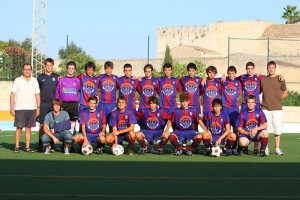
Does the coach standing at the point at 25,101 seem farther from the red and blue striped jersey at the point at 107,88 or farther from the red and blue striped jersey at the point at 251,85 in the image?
the red and blue striped jersey at the point at 251,85

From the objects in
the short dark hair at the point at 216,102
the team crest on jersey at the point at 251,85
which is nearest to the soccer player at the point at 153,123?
the short dark hair at the point at 216,102

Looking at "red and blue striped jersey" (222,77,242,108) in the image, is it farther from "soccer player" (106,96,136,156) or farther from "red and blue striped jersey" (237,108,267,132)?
"soccer player" (106,96,136,156)

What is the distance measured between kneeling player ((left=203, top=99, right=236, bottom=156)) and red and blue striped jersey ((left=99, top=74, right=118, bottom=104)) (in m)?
1.79

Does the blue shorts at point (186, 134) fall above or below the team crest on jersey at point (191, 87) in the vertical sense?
below

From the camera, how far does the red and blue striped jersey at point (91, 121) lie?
11250mm

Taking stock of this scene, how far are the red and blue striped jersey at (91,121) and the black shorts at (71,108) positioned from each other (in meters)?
0.44

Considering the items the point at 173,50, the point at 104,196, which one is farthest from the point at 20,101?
the point at 173,50

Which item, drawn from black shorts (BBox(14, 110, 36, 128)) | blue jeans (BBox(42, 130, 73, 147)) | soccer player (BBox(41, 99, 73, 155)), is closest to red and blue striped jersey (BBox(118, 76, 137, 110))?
soccer player (BBox(41, 99, 73, 155))

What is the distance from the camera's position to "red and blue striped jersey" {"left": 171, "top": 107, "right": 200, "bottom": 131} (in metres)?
11.3

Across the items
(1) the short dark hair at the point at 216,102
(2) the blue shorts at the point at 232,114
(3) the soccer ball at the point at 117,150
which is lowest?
(3) the soccer ball at the point at 117,150

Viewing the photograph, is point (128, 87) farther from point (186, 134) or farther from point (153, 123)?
point (186, 134)

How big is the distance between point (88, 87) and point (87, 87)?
0.02m

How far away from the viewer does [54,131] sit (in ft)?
36.8

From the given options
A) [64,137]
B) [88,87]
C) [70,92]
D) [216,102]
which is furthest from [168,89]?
[64,137]
